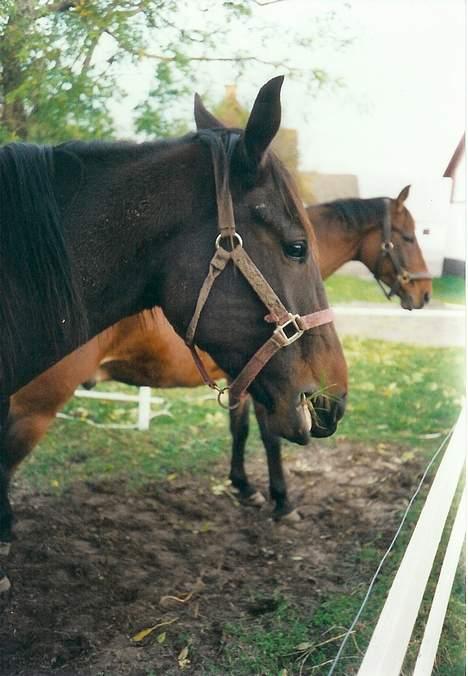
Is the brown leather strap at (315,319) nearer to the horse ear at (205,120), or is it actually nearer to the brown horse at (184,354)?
the horse ear at (205,120)

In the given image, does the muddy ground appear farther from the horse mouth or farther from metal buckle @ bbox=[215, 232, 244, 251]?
metal buckle @ bbox=[215, 232, 244, 251]

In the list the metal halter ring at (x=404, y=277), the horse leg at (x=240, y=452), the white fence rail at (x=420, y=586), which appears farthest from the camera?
the horse leg at (x=240, y=452)

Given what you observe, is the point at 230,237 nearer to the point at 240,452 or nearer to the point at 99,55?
the point at 99,55

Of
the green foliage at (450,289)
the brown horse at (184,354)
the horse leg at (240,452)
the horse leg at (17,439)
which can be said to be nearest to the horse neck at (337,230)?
the brown horse at (184,354)

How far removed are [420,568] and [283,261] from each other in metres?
0.84

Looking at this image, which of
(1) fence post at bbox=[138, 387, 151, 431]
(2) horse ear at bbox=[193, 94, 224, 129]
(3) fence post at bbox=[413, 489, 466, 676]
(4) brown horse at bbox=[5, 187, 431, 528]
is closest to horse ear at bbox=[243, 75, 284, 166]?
(2) horse ear at bbox=[193, 94, 224, 129]

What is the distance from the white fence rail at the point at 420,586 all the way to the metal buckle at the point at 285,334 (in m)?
0.57

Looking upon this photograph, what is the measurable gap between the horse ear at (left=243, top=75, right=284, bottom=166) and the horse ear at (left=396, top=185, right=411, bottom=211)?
4.99 ft

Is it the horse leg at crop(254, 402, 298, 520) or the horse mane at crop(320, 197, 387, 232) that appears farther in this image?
the horse mane at crop(320, 197, 387, 232)

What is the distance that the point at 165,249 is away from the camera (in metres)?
1.67

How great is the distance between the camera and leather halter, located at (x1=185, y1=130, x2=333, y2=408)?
1593mm

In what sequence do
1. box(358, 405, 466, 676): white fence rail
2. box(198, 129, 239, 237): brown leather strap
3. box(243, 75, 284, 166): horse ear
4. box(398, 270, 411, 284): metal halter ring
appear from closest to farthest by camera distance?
box(358, 405, 466, 676): white fence rail < box(243, 75, 284, 166): horse ear < box(198, 129, 239, 237): brown leather strap < box(398, 270, 411, 284): metal halter ring

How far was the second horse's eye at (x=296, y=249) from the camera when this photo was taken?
166 centimetres

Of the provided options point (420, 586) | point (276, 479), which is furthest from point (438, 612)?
point (276, 479)
